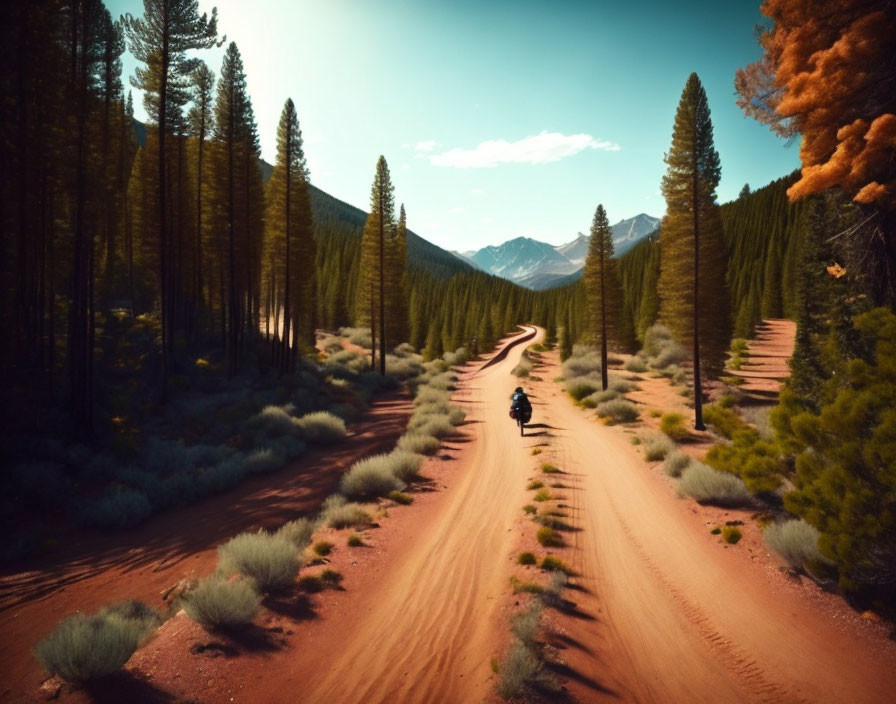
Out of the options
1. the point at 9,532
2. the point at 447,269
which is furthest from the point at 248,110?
the point at 447,269

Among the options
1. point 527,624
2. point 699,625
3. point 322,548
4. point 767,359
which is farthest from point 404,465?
point 767,359

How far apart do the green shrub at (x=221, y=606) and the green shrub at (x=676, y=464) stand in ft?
39.0

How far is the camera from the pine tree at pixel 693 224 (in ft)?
64.1

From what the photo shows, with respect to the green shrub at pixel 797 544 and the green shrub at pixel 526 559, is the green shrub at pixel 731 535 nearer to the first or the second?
the green shrub at pixel 797 544

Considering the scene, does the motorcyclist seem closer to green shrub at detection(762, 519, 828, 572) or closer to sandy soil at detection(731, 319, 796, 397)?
green shrub at detection(762, 519, 828, 572)

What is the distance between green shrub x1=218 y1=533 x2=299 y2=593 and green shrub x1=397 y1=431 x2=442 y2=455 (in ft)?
27.0

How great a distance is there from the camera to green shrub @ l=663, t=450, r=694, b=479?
12.6 meters

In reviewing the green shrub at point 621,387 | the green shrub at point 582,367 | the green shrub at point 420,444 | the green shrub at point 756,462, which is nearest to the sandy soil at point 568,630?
the green shrub at point 756,462

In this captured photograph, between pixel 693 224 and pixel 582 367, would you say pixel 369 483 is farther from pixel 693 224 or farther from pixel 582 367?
pixel 582 367

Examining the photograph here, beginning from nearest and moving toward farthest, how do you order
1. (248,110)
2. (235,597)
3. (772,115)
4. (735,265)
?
(235,597) < (772,115) < (248,110) < (735,265)

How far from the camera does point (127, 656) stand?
17.1 feet

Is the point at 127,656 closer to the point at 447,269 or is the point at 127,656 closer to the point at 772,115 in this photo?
the point at 772,115

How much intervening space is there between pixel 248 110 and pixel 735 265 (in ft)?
314

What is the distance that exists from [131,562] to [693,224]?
81.3ft
